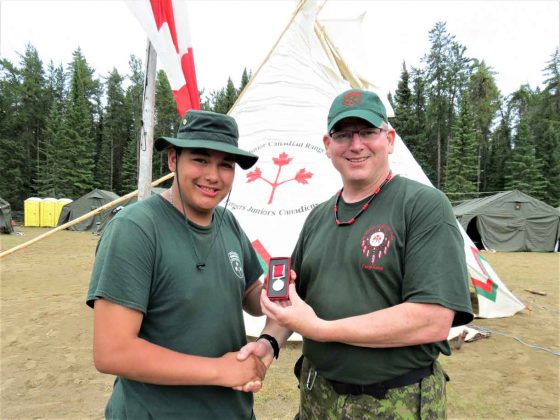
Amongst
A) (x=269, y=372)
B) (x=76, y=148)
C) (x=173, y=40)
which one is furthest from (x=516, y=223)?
(x=76, y=148)

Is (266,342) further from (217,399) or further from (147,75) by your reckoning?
(147,75)

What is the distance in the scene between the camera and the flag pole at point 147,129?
4129 millimetres

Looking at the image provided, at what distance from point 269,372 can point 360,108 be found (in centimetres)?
331

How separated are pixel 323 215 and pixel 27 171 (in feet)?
152

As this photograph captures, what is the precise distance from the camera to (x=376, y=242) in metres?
1.60

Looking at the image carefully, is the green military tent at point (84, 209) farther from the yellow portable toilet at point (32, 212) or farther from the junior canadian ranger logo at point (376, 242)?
the junior canadian ranger logo at point (376, 242)

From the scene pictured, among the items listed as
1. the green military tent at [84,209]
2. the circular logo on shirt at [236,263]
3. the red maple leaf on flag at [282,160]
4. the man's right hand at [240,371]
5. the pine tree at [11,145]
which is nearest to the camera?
the man's right hand at [240,371]

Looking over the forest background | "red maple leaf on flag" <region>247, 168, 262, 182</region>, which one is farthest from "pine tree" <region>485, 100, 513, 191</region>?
"red maple leaf on flag" <region>247, 168, 262, 182</region>

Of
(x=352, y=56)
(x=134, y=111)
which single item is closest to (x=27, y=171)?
(x=134, y=111)

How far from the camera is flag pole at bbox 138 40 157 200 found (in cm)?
413

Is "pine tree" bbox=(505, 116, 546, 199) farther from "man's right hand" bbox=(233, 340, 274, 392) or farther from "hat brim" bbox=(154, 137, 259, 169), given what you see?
"hat brim" bbox=(154, 137, 259, 169)

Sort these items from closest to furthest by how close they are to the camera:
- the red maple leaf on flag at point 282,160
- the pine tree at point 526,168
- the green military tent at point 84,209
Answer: the red maple leaf on flag at point 282,160 < the green military tent at point 84,209 < the pine tree at point 526,168

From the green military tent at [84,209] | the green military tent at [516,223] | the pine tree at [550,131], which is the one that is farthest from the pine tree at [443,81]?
the green military tent at [84,209]

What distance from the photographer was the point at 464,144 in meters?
33.8
